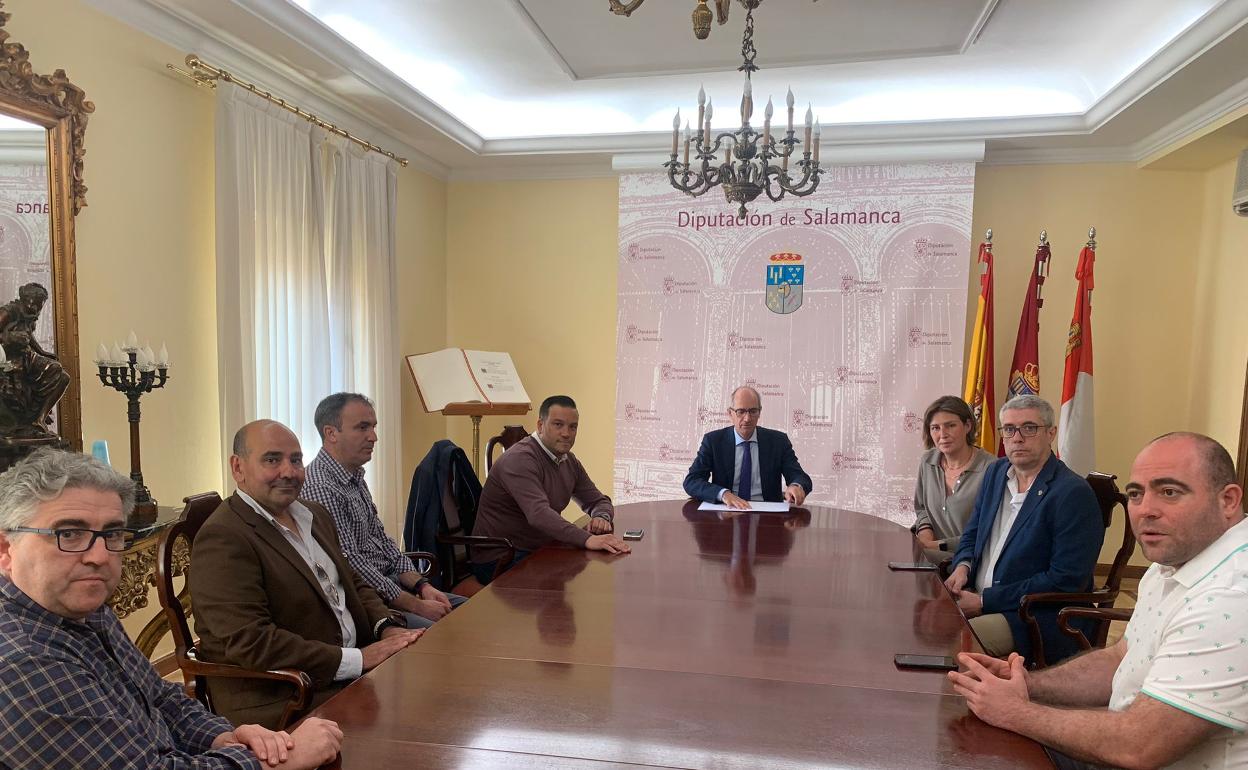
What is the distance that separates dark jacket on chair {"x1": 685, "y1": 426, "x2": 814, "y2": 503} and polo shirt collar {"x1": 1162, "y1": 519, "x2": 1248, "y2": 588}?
263cm

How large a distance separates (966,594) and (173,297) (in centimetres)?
344

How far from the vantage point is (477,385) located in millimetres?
5277

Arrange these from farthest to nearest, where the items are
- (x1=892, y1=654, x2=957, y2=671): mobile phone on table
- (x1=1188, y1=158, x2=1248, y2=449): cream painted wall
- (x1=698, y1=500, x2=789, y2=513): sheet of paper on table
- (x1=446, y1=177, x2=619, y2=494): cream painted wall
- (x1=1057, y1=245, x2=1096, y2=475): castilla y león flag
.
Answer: (x1=446, y1=177, x2=619, y2=494): cream painted wall < (x1=1057, y1=245, x2=1096, y2=475): castilla y león flag < (x1=1188, y1=158, x2=1248, y2=449): cream painted wall < (x1=698, y1=500, x2=789, y2=513): sheet of paper on table < (x1=892, y1=654, x2=957, y2=671): mobile phone on table

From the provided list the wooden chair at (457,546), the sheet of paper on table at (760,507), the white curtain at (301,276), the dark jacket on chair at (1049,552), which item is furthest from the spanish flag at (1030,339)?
the white curtain at (301,276)

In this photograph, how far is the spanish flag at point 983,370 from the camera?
4.93 meters

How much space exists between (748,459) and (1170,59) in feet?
9.08

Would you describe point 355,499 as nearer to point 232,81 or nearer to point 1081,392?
point 232,81

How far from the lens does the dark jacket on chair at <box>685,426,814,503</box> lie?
420cm

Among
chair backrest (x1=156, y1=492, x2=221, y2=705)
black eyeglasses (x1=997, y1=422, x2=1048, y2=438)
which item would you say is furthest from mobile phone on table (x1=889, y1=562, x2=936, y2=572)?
chair backrest (x1=156, y1=492, x2=221, y2=705)

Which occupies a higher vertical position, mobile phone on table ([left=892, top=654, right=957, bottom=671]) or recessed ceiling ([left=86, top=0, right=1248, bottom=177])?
recessed ceiling ([left=86, top=0, right=1248, bottom=177])

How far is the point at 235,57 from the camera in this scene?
12.1ft

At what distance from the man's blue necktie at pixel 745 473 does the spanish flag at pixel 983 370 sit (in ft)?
5.50

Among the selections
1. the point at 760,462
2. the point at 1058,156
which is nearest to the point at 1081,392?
the point at 1058,156

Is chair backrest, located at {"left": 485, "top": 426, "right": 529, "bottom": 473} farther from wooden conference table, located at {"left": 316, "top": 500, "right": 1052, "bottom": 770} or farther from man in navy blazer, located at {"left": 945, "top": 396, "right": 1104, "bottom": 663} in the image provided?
man in navy blazer, located at {"left": 945, "top": 396, "right": 1104, "bottom": 663}
